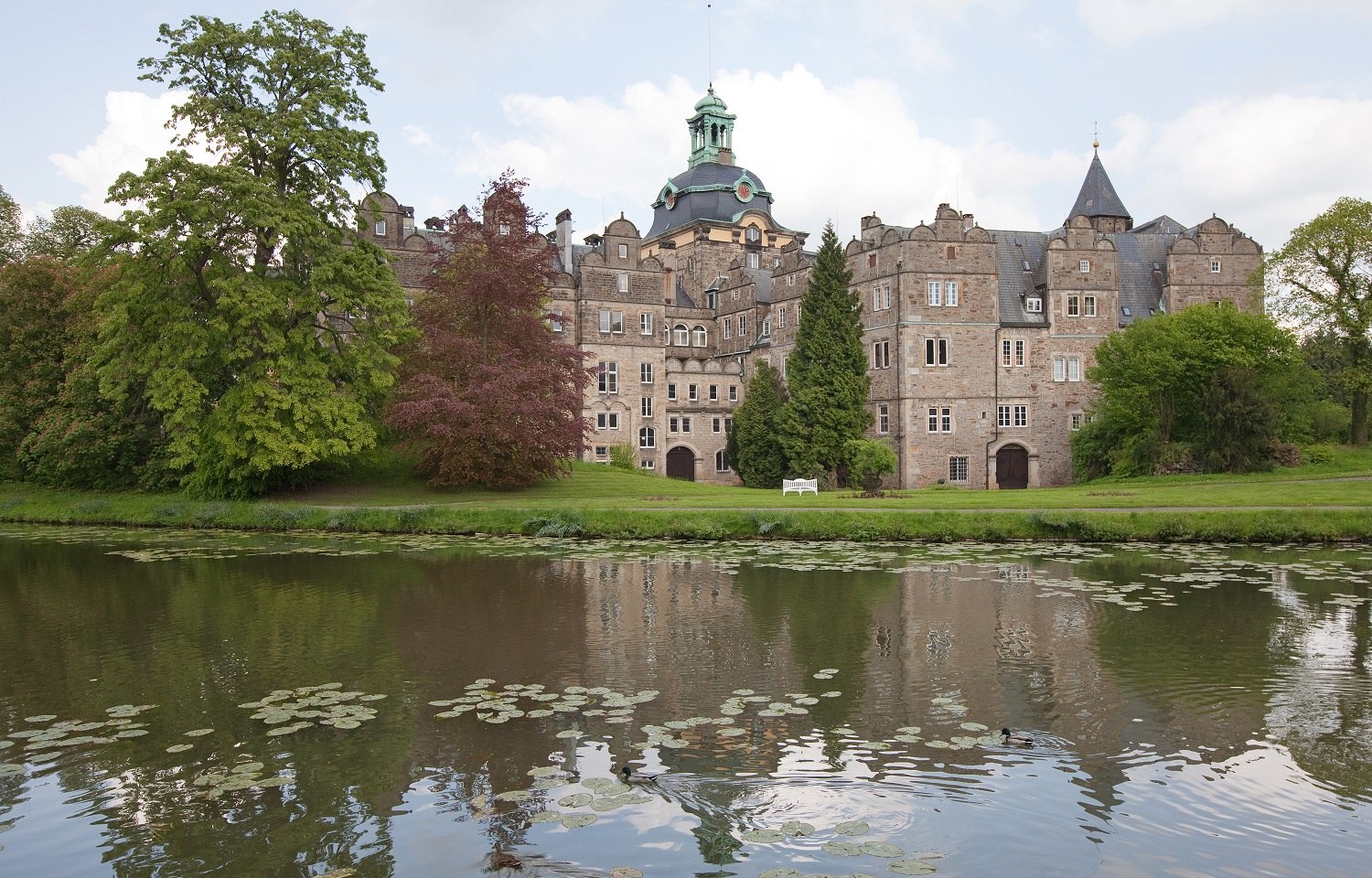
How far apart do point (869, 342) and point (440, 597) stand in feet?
127

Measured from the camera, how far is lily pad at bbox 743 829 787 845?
783 cm

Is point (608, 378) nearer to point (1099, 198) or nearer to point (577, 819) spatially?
point (1099, 198)

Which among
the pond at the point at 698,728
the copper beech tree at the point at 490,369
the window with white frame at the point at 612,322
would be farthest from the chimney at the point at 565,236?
the pond at the point at 698,728

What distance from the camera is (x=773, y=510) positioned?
28266 mm

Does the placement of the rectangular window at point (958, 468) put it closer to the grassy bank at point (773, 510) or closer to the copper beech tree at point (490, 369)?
the grassy bank at point (773, 510)

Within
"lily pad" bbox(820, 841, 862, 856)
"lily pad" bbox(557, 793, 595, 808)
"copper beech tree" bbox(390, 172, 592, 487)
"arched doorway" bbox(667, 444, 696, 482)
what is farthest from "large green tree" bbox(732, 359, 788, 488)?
"lily pad" bbox(820, 841, 862, 856)

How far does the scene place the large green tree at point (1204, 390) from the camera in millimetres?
42062

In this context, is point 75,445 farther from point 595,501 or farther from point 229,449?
point 595,501

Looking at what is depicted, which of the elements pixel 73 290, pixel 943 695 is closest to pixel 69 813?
pixel 943 695

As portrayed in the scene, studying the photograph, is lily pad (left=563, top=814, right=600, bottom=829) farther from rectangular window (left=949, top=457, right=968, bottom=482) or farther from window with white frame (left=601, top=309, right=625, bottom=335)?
window with white frame (left=601, top=309, right=625, bottom=335)

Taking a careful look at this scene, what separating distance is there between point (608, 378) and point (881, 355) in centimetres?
1421

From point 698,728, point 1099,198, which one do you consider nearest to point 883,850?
point 698,728

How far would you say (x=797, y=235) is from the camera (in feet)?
274

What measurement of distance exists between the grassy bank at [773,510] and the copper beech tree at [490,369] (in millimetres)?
1347
